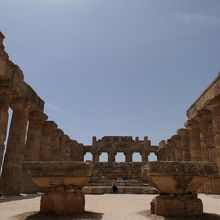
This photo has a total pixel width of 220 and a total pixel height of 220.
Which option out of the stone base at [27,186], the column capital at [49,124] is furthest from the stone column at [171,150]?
the stone base at [27,186]

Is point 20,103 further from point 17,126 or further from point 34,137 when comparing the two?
point 34,137

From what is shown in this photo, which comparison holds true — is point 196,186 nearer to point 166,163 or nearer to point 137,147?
point 166,163

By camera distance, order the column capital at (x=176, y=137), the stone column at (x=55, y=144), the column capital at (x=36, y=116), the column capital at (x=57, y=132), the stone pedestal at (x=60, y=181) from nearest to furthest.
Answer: the stone pedestal at (x=60, y=181), the column capital at (x=36, y=116), the column capital at (x=57, y=132), the stone column at (x=55, y=144), the column capital at (x=176, y=137)

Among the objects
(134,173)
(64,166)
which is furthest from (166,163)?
(134,173)

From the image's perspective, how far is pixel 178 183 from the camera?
6988 mm

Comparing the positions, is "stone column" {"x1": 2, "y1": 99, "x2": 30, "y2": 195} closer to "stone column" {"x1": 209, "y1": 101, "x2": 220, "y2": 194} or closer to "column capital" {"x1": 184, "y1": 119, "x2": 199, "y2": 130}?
"stone column" {"x1": 209, "y1": 101, "x2": 220, "y2": 194}

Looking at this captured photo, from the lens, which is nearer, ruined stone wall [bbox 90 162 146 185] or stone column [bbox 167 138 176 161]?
ruined stone wall [bbox 90 162 146 185]

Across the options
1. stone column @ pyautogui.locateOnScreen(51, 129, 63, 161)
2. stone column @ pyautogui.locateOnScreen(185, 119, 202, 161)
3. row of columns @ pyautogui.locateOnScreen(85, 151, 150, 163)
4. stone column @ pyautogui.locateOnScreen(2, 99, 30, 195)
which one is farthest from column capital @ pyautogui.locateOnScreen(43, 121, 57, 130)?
row of columns @ pyautogui.locateOnScreen(85, 151, 150, 163)

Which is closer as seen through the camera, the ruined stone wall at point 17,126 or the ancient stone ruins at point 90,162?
the ancient stone ruins at point 90,162

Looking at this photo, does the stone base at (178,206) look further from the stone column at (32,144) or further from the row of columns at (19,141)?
the stone column at (32,144)

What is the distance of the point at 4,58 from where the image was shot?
14195mm

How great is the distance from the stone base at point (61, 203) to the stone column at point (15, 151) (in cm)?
921

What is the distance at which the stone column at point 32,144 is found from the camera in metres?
18.9

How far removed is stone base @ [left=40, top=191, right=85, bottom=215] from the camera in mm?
7168
